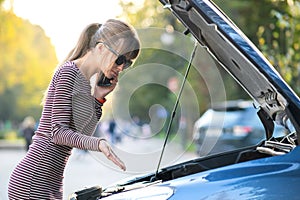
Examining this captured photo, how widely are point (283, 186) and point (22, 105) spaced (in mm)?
57196

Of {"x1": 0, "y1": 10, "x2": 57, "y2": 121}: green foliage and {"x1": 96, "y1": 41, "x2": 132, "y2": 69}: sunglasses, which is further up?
{"x1": 0, "y1": 10, "x2": 57, "y2": 121}: green foliage

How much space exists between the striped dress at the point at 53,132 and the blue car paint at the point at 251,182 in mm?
560

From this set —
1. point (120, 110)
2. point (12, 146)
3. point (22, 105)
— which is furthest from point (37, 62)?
point (120, 110)

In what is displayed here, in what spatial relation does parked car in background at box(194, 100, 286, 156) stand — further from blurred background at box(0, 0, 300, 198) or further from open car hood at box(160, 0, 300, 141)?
open car hood at box(160, 0, 300, 141)

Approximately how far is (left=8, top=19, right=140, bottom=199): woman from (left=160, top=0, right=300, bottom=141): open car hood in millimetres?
332

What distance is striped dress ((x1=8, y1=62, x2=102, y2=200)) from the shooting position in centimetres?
275

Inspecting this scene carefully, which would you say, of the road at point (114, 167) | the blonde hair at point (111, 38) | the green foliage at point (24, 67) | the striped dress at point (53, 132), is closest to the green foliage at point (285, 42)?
the road at point (114, 167)

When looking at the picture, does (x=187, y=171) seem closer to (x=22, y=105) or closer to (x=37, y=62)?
(x=37, y=62)

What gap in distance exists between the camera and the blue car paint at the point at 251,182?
239 cm

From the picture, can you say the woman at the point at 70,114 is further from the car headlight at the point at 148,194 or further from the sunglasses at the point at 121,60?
the car headlight at the point at 148,194

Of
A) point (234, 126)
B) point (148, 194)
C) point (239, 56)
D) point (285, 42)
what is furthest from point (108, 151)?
point (234, 126)

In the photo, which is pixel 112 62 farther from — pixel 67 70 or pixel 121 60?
pixel 67 70

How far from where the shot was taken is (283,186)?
7.89ft

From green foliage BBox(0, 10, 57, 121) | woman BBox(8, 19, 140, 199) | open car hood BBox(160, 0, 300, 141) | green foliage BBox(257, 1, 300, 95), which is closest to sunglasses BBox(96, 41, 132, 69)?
woman BBox(8, 19, 140, 199)
